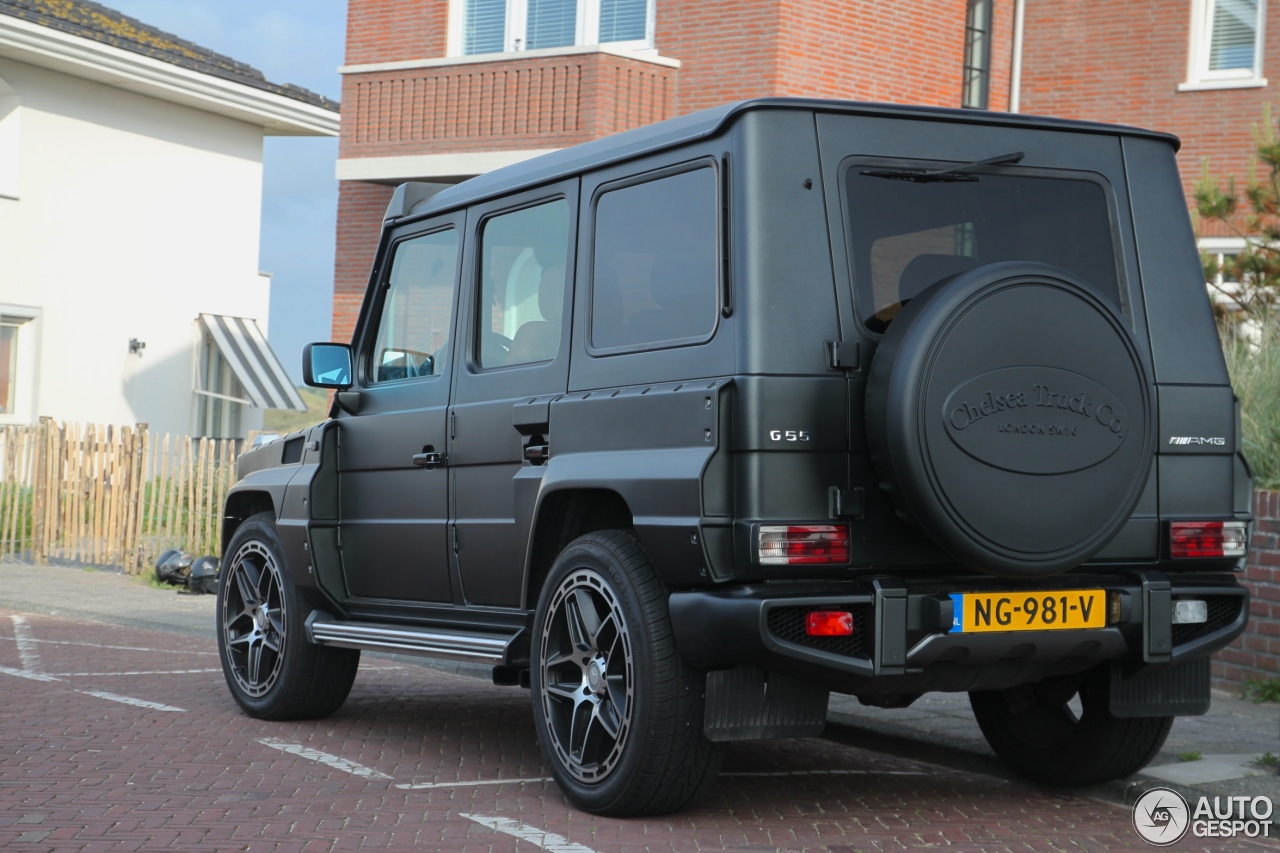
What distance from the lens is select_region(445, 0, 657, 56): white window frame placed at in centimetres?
1994

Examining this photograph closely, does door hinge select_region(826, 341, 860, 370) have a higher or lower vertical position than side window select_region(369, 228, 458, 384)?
lower

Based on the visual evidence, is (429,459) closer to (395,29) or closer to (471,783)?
(471,783)

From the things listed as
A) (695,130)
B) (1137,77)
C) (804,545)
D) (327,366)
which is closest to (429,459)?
(327,366)

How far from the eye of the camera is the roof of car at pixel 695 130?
5.17m

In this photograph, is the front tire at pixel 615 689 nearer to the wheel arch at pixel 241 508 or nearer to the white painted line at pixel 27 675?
the wheel arch at pixel 241 508

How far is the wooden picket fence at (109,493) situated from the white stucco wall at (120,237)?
534 centimetres

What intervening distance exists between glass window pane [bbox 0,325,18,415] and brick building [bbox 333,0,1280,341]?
222 inches

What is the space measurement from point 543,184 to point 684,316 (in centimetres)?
119

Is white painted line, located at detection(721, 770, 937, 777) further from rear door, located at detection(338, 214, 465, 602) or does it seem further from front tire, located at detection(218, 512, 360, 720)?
front tire, located at detection(218, 512, 360, 720)

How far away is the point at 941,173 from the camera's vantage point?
5.31 metres

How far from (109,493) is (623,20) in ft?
28.4

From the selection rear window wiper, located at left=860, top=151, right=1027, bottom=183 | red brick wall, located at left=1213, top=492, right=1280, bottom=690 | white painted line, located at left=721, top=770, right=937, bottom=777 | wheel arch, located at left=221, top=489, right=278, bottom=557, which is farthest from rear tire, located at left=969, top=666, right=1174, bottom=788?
wheel arch, located at left=221, top=489, right=278, bottom=557

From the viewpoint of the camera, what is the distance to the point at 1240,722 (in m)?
7.60

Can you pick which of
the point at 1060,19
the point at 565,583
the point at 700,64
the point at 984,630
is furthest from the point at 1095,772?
the point at 1060,19
